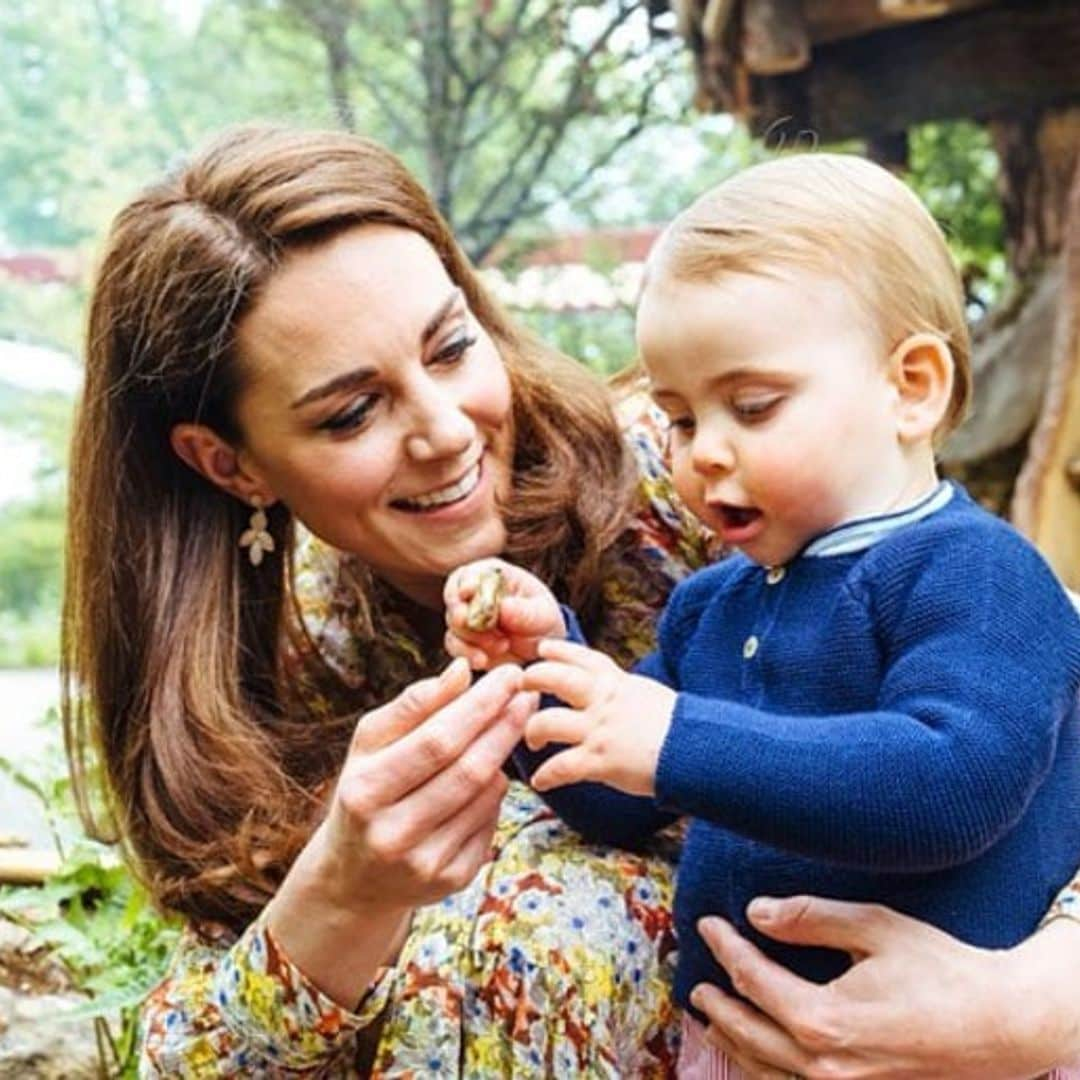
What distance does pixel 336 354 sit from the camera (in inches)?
60.7

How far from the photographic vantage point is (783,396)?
122cm

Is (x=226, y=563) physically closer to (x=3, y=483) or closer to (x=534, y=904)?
(x=534, y=904)

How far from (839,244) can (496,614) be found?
36 centimetres

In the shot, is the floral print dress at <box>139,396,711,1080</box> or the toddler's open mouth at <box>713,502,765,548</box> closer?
the toddler's open mouth at <box>713,502,765,548</box>

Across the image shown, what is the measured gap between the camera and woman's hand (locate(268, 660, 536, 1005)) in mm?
1255

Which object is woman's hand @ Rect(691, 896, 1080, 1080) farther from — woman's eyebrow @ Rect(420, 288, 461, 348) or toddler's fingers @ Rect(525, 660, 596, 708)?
woman's eyebrow @ Rect(420, 288, 461, 348)

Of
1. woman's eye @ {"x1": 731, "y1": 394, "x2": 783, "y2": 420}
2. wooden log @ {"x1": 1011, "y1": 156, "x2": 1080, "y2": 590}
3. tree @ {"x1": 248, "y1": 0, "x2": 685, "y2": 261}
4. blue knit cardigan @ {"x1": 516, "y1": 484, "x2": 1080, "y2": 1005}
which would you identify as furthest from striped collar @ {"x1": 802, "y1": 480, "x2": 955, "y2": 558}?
tree @ {"x1": 248, "y1": 0, "x2": 685, "y2": 261}

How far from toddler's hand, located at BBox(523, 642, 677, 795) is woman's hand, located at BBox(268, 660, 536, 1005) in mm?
108

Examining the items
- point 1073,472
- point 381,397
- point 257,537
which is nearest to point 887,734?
point 381,397

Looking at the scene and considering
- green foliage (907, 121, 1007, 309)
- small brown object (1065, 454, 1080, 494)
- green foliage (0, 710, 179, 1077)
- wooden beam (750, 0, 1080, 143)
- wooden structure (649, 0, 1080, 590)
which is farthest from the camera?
green foliage (907, 121, 1007, 309)

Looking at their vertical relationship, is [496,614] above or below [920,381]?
below

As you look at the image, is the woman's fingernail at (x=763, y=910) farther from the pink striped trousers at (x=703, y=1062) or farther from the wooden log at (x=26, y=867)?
the wooden log at (x=26, y=867)

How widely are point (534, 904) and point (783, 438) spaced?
47 centimetres

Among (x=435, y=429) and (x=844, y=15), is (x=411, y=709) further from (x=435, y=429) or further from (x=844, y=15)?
Result: (x=844, y=15)
